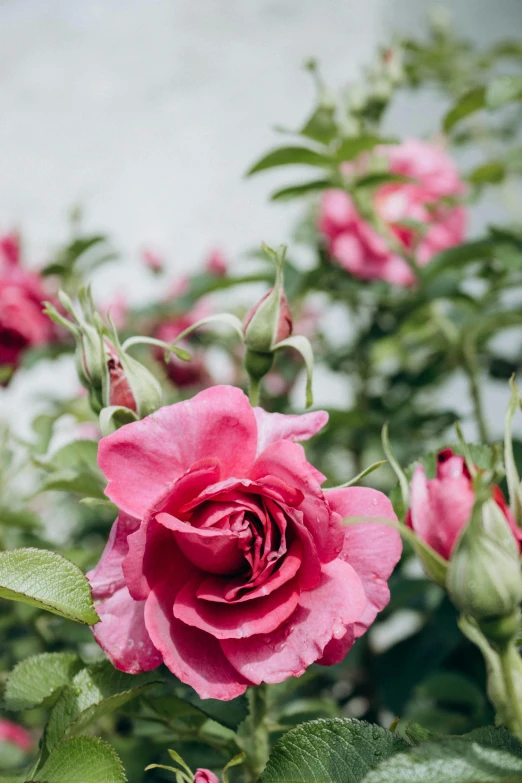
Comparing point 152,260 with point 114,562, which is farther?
point 152,260

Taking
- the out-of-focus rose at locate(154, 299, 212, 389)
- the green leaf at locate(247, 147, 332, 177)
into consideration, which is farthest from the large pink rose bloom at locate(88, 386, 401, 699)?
the out-of-focus rose at locate(154, 299, 212, 389)

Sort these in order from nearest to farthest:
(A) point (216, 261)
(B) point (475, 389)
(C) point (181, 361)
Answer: (B) point (475, 389)
(C) point (181, 361)
(A) point (216, 261)

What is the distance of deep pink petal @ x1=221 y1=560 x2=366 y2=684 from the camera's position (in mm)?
428

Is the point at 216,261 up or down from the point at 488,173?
down

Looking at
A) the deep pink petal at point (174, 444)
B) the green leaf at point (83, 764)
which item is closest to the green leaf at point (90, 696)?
the green leaf at point (83, 764)

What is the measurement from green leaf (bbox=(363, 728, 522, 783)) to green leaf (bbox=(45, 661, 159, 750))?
0.18 m

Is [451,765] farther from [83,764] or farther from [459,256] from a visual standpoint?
[459,256]

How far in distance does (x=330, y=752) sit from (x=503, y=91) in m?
0.80

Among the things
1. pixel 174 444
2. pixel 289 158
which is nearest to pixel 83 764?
pixel 174 444

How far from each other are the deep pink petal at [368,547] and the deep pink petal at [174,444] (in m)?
0.07

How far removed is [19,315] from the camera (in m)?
1.32

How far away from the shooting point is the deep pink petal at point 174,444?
0.45 metres

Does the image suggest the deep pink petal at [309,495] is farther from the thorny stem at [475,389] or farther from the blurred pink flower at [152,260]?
the blurred pink flower at [152,260]

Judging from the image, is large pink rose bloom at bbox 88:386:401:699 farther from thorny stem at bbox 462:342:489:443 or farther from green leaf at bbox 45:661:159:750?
thorny stem at bbox 462:342:489:443
